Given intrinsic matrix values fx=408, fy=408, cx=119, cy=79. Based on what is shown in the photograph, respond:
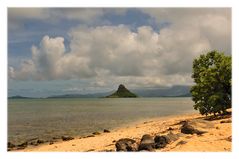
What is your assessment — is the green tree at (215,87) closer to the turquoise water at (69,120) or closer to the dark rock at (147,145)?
the dark rock at (147,145)

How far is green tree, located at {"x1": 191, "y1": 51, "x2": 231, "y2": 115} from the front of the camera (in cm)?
1811

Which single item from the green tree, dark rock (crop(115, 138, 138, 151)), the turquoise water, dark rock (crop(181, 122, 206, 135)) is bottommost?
the turquoise water

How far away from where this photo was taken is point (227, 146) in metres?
11.3

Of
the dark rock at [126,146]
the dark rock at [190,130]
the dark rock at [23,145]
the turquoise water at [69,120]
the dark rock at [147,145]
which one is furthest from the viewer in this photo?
the turquoise water at [69,120]

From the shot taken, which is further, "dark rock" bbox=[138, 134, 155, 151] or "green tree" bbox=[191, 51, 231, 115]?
"green tree" bbox=[191, 51, 231, 115]

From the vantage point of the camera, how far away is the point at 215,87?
60.4 ft

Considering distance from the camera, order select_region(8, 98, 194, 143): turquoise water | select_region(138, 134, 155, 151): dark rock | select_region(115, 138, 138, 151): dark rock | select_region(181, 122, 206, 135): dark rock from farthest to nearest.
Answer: select_region(8, 98, 194, 143): turquoise water, select_region(181, 122, 206, 135): dark rock, select_region(115, 138, 138, 151): dark rock, select_region(138, 134, 155, 151): dark rock

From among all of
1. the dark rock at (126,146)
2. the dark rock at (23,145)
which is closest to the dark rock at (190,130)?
the dark rock at (126,146)

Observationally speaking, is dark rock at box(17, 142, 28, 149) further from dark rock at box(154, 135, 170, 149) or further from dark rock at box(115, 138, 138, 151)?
dark rock at box(154, 135, 170, 149)

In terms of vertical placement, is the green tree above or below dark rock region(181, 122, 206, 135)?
above

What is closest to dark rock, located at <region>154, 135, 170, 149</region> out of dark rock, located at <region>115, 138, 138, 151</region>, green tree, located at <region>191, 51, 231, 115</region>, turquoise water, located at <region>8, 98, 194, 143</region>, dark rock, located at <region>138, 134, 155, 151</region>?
dark rock, located at <region>138, 134, 155, 151</region>

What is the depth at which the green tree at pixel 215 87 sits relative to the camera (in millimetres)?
18109
